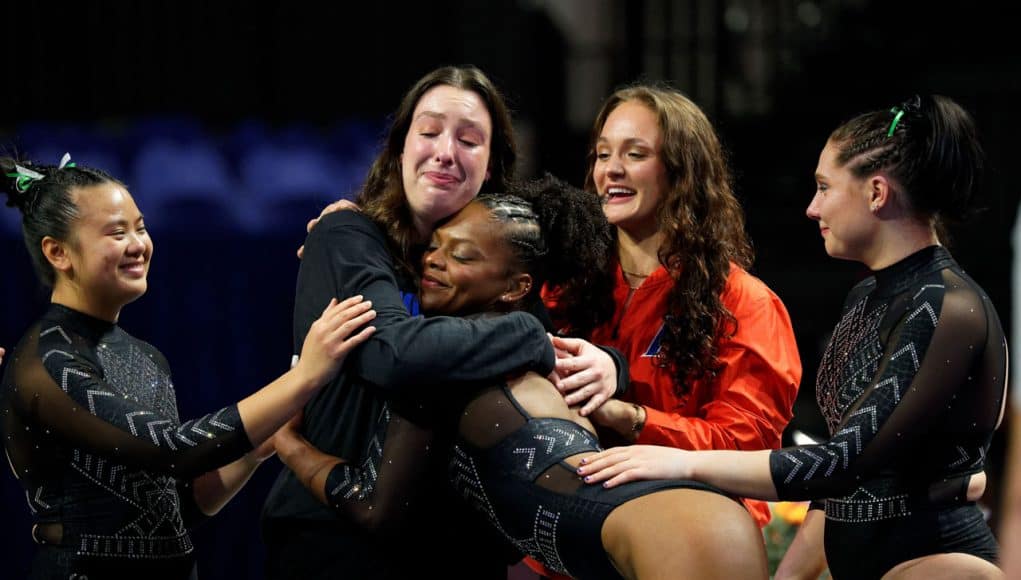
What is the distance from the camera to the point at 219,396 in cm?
503

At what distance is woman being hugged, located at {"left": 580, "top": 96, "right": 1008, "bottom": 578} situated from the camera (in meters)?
2.19

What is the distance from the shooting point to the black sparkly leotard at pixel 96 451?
2389 millimetres

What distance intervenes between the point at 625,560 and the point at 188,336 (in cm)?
349

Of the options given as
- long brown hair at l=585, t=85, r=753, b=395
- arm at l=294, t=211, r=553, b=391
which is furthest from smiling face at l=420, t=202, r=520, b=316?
long brown hair at l=585, t=85, r=753, b=395

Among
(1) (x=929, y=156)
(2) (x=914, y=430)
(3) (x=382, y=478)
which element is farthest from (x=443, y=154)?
(2) (x=914, y=430)

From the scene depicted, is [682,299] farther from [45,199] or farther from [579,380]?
[45,199]

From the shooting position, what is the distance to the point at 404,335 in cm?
222

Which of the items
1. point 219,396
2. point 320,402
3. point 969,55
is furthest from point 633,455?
point 969,55

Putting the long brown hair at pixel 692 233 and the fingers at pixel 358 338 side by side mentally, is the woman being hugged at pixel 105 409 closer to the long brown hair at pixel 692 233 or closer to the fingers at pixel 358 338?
the fingers at pixel 358 338

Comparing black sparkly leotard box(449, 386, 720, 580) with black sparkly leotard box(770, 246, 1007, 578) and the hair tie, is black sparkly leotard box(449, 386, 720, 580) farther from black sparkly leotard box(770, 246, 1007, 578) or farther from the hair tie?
the hair tie

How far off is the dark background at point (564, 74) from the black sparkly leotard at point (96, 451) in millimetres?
3066

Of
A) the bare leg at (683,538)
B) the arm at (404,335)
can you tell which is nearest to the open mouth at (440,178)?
the arm at (404,335)

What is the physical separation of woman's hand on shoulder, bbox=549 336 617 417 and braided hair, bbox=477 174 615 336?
183mm

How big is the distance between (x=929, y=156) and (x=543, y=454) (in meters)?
1.00
